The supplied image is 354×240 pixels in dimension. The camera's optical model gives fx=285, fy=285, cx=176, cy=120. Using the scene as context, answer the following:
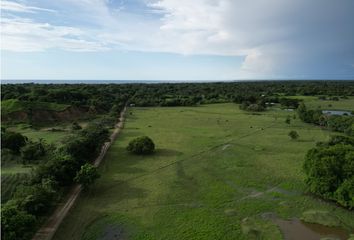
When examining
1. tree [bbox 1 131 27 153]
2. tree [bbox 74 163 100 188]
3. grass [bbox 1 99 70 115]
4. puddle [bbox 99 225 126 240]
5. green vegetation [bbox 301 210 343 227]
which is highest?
grass [bbox 1 99 70 115]

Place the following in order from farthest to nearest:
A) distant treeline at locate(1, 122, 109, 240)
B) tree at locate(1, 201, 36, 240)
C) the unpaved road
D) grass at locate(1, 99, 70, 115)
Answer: grass at locate(1, 99, 70, 115) → the unpaved road → distant treeline at locate(1, 122, 109, 240) → tree at locate(1, 201, 36, 240)

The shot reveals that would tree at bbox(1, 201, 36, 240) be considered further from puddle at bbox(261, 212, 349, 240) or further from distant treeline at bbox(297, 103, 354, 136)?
distant treeline at bbox(297, 103, 354, 136)

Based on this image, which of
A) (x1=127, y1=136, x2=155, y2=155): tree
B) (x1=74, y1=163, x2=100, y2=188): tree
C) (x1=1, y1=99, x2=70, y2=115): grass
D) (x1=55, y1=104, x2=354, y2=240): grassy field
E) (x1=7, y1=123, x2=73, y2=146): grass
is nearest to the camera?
(x1=55, y1=104, x2=354, y2=240): grassy field

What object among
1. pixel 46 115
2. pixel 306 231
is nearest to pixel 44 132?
pixel 46 115

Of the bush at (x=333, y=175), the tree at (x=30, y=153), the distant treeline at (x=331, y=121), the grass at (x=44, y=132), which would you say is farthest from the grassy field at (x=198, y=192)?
the grass at (x=44, y=132)

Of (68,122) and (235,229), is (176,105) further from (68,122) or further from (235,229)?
(235,229)

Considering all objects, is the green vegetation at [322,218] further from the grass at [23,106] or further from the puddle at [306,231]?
the grass at [23,106]

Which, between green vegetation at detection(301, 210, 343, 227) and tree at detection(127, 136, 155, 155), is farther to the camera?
tree at detection(127, 136, 155, 155)

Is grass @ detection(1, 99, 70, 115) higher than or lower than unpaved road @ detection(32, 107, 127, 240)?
higher

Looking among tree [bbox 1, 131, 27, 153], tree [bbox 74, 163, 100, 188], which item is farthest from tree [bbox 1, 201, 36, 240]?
tree [bbox 1, 131, 27, 153]
